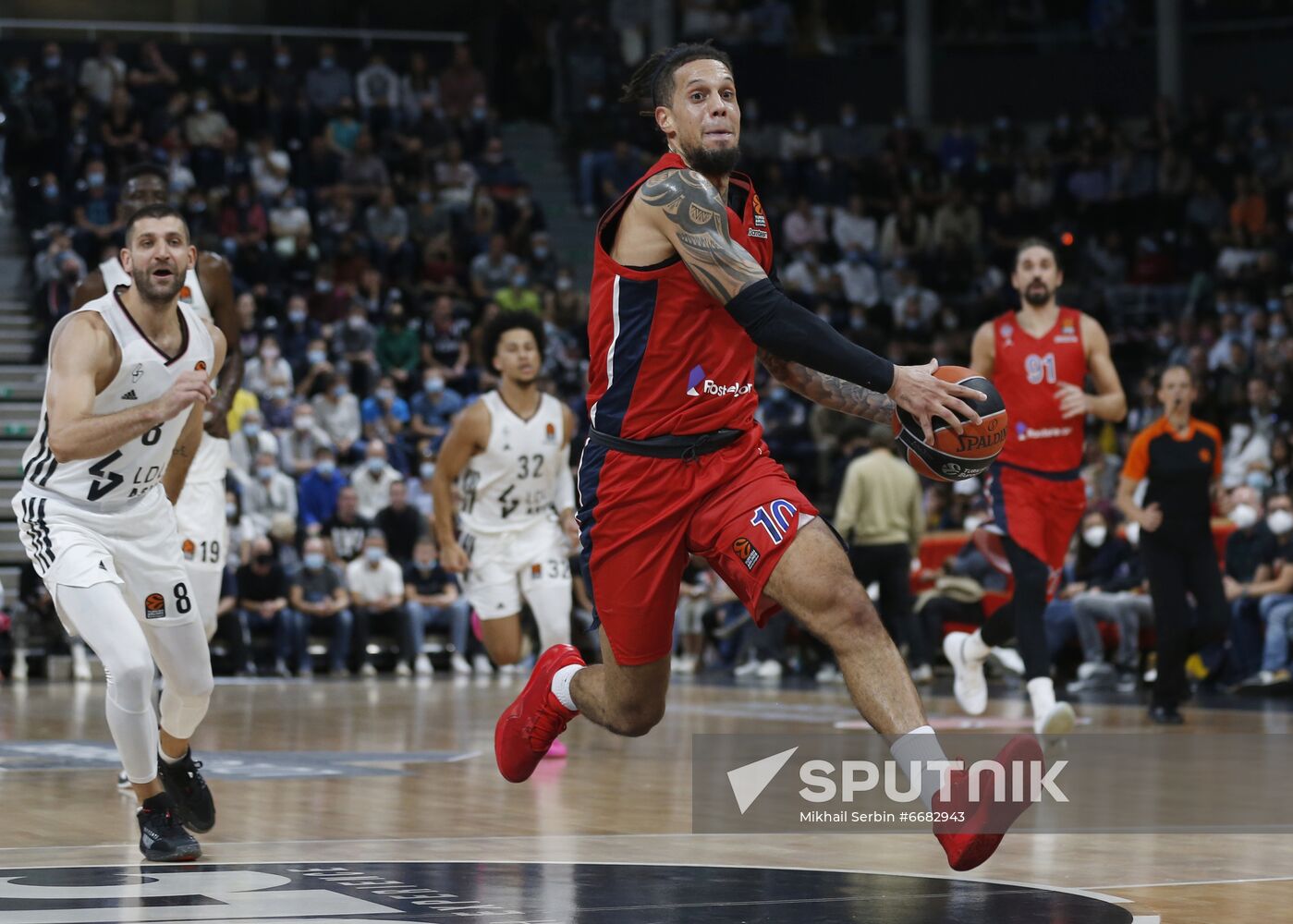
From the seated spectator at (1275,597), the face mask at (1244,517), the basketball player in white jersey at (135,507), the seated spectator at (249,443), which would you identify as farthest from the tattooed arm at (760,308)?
the seated spectator at (249,443)

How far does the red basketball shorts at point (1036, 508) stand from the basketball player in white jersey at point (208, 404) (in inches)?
151

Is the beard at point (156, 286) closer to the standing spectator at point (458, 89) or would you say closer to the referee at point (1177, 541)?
the referee at point (1177, 541)

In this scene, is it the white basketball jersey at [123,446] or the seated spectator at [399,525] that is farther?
the seated spectator at [399,525]

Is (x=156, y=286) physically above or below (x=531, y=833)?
above

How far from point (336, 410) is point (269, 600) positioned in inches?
103

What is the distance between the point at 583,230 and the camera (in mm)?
26359

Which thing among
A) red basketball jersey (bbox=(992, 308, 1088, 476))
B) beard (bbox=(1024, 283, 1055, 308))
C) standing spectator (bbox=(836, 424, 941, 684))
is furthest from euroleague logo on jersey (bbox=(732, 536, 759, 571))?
standing spectator (bbox=(836, 424, 941, 684))

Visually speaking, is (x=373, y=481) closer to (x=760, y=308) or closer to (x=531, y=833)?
(x=531, y=833)

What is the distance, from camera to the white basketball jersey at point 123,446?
21.4 feet

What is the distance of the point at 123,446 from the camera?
6.50 metres

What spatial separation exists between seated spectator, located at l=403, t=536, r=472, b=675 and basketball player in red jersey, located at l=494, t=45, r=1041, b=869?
486 inches

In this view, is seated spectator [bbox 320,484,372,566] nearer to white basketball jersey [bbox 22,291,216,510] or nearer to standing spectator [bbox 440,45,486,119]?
standing spectator [bbox 440,45,486,119]

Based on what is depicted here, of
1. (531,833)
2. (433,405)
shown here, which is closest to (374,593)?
(433,405)

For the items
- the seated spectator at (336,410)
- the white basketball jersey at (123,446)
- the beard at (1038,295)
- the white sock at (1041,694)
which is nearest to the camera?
the white basketball jersey at (123,446)
